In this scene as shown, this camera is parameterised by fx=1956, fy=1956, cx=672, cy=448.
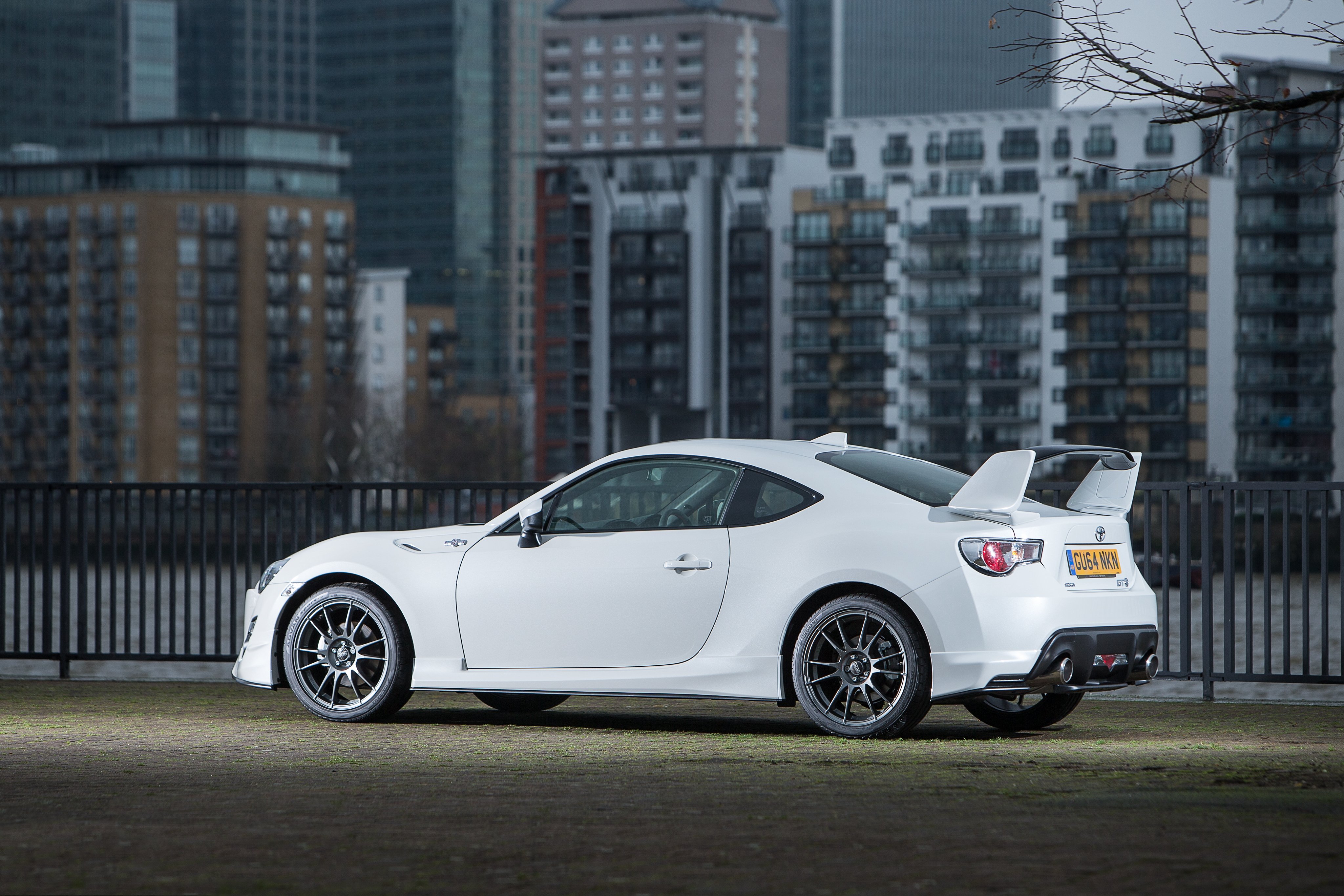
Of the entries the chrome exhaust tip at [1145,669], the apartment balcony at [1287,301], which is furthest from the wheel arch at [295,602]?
the apartment balcony at [1287,301]

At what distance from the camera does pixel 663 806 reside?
6672 millimetres

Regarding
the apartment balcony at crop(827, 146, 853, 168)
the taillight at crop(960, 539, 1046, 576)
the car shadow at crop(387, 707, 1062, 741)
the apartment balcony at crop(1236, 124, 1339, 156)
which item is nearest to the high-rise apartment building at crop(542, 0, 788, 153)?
the apartment balcony at crop(827, 146, 853, 168)

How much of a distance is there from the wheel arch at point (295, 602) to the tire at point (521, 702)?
1000mm

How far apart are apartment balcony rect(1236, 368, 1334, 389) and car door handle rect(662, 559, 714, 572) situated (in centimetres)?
11431

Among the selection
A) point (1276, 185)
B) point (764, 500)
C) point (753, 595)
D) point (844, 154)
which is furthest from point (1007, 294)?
point (753, 595)

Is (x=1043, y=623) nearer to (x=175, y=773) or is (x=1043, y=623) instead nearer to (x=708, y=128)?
(x=175, y=773)

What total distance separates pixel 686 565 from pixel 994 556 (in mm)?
1447

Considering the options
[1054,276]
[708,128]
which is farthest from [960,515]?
[708,128]

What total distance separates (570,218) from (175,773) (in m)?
134

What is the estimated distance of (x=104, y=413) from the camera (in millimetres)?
136750

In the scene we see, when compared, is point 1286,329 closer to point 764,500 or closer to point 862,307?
point 862,307

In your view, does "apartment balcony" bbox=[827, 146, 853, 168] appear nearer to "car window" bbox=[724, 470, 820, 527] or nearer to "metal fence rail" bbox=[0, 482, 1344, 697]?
"metal fence rail" bbox=[0, 482, 1344, 697]

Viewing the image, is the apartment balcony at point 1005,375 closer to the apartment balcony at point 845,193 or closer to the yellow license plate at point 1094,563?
the apartment balcony at point 845,193

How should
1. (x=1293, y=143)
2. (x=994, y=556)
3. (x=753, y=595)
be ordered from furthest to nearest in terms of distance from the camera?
(x=1293, y=143) < (x=753, y=595) < (x=994, y=556)
